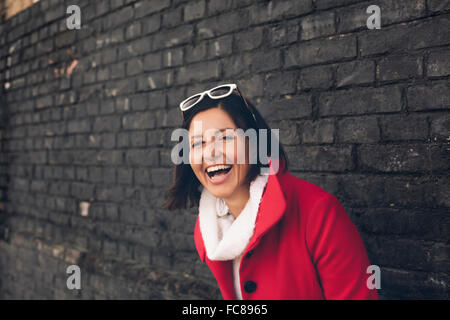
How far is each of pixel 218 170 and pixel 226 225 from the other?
0.27 m

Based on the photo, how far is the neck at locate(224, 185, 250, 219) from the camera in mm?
1571

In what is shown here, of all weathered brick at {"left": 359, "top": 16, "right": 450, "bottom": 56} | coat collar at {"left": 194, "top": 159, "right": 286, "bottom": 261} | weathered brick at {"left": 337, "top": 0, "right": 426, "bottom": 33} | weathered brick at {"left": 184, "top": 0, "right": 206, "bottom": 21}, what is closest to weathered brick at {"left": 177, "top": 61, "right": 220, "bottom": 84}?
weathered brick at {"left": 184, "top": 0, "right": 206, "bottom": 21}

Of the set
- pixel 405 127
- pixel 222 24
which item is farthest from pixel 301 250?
pixel 222 24

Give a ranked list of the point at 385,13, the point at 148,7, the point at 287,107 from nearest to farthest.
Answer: the point at 385,13 < the point at 287,107 < the point at 148,7

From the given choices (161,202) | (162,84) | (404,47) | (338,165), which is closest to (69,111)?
(162,84)

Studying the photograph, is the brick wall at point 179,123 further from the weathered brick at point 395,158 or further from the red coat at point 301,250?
the red coat at point 301,250

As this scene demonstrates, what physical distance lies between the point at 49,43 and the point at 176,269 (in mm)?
2908

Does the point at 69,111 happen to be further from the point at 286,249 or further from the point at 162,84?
the point at 286,249

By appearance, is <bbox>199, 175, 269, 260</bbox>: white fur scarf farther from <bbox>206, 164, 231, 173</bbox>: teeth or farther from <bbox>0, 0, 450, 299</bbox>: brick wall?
<bbox>0, 0, 450, 299</bbox>: brick wall

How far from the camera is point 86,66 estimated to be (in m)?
3.46

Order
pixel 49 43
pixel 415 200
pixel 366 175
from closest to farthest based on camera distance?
pixel 415 200, pixel 366 175, pixel 49 43

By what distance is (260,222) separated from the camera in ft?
4.89

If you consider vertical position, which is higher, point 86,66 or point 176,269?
point 86,66

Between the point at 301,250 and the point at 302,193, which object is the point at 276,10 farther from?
the point at 301,250
